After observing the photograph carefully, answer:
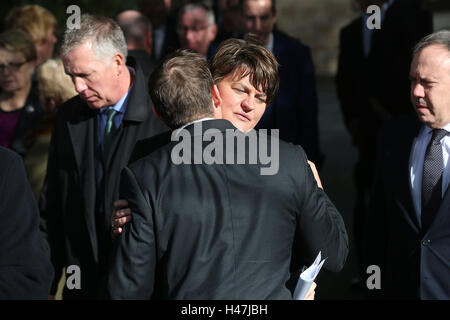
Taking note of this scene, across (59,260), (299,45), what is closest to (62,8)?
(299,45)

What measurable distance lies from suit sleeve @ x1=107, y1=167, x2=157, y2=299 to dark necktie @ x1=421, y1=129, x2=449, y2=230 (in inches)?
52.2

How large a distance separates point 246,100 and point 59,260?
1366 mm

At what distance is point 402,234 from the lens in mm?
3406

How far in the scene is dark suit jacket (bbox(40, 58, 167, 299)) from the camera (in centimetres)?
361

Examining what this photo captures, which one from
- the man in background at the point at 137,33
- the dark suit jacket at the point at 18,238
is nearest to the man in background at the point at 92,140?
the dark suit jacket at the point at 18,238

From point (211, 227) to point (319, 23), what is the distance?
11.9 metres

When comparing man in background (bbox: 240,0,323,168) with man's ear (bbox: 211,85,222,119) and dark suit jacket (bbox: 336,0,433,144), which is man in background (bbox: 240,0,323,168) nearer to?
dark suit jacket (bbox: 336,0,433,144)

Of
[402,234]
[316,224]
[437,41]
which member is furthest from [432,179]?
[316,224]

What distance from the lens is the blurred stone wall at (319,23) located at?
13836mm

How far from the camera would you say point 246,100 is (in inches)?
126

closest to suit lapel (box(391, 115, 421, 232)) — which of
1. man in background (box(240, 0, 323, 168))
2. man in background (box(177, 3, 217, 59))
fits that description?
man in background (box(240, 0, 323, 168))

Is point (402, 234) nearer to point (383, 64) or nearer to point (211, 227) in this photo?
point (211, 227)

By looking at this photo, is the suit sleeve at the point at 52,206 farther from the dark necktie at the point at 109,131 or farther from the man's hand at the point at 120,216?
the man's hand at the point at 120,216
